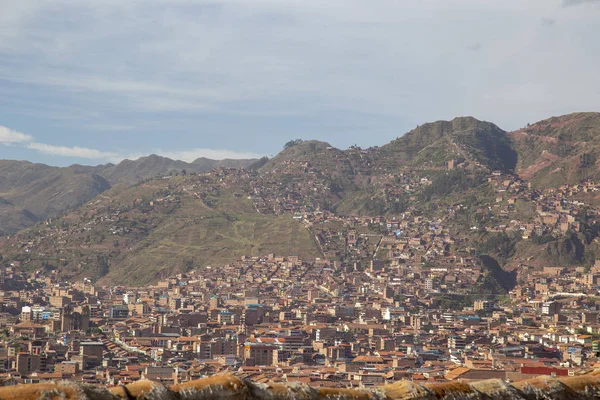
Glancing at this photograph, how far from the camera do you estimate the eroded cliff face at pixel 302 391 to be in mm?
6570

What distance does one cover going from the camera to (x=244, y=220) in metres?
137

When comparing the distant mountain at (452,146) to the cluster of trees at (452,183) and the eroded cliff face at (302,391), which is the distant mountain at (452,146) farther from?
the eroded cliff face at (302,391)

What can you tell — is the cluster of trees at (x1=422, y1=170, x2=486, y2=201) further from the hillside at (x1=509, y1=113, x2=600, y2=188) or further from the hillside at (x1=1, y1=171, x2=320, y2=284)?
the hillside at (x1=1, y1=171, x2=320, y2=284)

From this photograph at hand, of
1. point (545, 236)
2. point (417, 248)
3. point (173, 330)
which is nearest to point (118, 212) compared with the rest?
point (417, 248)

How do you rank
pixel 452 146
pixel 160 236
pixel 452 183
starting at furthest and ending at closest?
pixel 452 146, pixel 452 183, pixel 160 236

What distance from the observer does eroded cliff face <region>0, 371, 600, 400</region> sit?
21.6 feet

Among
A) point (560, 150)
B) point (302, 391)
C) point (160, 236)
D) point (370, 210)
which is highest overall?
point (560, 150)

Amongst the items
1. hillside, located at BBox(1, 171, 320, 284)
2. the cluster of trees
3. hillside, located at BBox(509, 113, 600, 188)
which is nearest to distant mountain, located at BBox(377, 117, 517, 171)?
hillside, located at BBox(509, 113, 600, 188)

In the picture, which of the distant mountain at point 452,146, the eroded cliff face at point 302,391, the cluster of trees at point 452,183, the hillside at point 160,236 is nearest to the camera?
the eroded cliff face at point 302,391

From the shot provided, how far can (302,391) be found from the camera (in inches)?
291

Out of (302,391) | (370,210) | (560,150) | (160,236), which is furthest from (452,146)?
(302,391)

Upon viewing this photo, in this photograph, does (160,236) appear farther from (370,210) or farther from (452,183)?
(452,183)

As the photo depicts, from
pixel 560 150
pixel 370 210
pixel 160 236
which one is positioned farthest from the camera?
pixel 560 150

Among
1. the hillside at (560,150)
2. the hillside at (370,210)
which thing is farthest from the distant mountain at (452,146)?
the hillside at (560,150)
